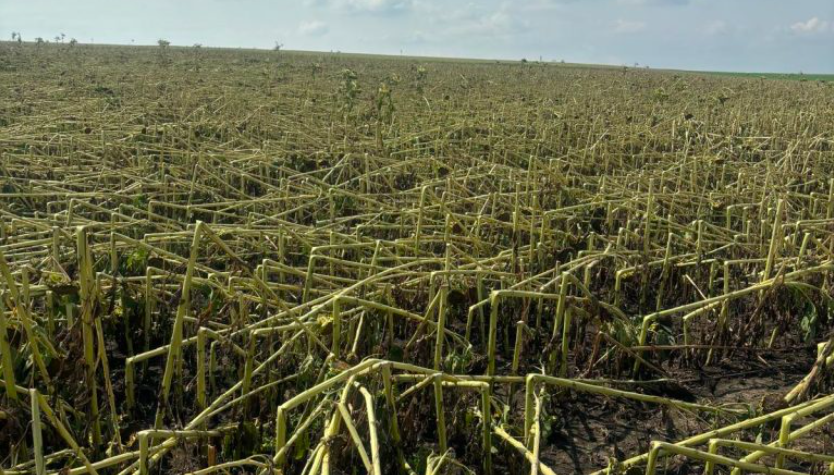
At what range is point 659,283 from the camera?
15.7 ft

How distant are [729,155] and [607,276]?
4.95 metres

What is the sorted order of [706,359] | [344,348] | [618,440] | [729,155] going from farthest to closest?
[729,155]
[706,359]
[344,348]
[618,440]

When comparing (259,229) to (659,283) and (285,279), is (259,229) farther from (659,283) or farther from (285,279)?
(659,283)

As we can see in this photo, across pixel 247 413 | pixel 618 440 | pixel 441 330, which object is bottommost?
pixel 618 440

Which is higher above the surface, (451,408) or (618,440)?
(451,408)

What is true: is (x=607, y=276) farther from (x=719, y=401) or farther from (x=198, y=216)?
(x=198, y=216)

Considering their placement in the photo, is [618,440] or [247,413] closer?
[247,413]

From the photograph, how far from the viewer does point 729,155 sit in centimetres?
880

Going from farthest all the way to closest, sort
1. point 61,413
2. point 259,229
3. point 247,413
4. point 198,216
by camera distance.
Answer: point 198,216
point 259,229
point 247,413
point 61,413

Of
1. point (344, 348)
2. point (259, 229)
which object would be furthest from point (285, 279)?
point (344, 348)

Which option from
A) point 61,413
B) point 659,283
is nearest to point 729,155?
Answer: point 659,283

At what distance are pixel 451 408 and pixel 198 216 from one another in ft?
12.2

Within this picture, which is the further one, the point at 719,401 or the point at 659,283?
the point at 659,283

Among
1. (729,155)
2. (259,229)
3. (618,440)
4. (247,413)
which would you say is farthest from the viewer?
(729,155)
